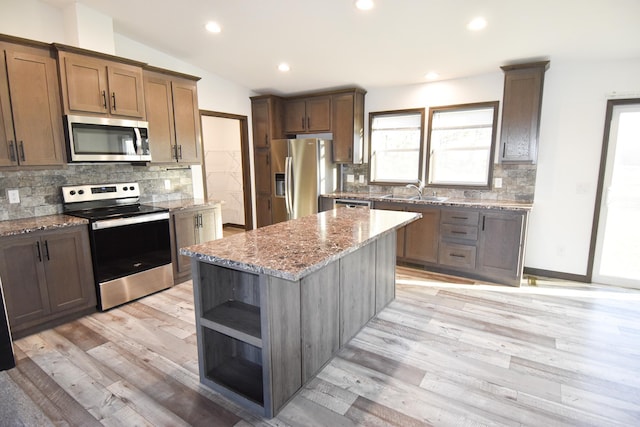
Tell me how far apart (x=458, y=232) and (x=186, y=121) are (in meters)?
3.45

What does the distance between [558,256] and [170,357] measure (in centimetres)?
416

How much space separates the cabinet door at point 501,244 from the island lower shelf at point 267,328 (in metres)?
2.02

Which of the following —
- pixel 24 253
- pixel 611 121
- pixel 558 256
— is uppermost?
pixel 611 121

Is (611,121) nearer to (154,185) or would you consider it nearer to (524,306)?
(524,306)

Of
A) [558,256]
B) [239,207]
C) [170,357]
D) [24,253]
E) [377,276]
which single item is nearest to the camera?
[170,357]

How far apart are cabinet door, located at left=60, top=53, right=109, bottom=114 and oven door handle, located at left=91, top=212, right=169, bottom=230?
100 cm

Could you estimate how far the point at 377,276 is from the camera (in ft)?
9.62

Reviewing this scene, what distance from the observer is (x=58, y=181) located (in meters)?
3.15

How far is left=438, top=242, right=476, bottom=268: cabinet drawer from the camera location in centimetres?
387

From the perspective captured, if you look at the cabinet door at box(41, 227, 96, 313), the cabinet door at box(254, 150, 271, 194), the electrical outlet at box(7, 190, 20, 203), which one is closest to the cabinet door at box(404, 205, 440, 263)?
the cabinet door at box(254, 150, 271, 194)

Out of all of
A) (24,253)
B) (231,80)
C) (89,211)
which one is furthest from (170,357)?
(231,80)

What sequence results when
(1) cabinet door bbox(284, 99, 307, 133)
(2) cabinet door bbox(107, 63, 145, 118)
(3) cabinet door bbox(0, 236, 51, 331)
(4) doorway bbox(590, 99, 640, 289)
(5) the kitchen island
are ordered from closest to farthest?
(5) the kitchen island < (3) cabinet door bbox(0, 236, 51, 331) < (2) cabinet door bbox(107, 63, 145, 118) < (4) doorway bbox(590, 99, 640, 289) < (1) cabinet door bbox(284, 99, 307, 133)

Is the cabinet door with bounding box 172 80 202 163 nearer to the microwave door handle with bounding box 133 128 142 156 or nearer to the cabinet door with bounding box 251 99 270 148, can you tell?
the microwave door handle with bounding box 133 128 142 156

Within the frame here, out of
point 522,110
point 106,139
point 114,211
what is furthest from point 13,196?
point 522,110
